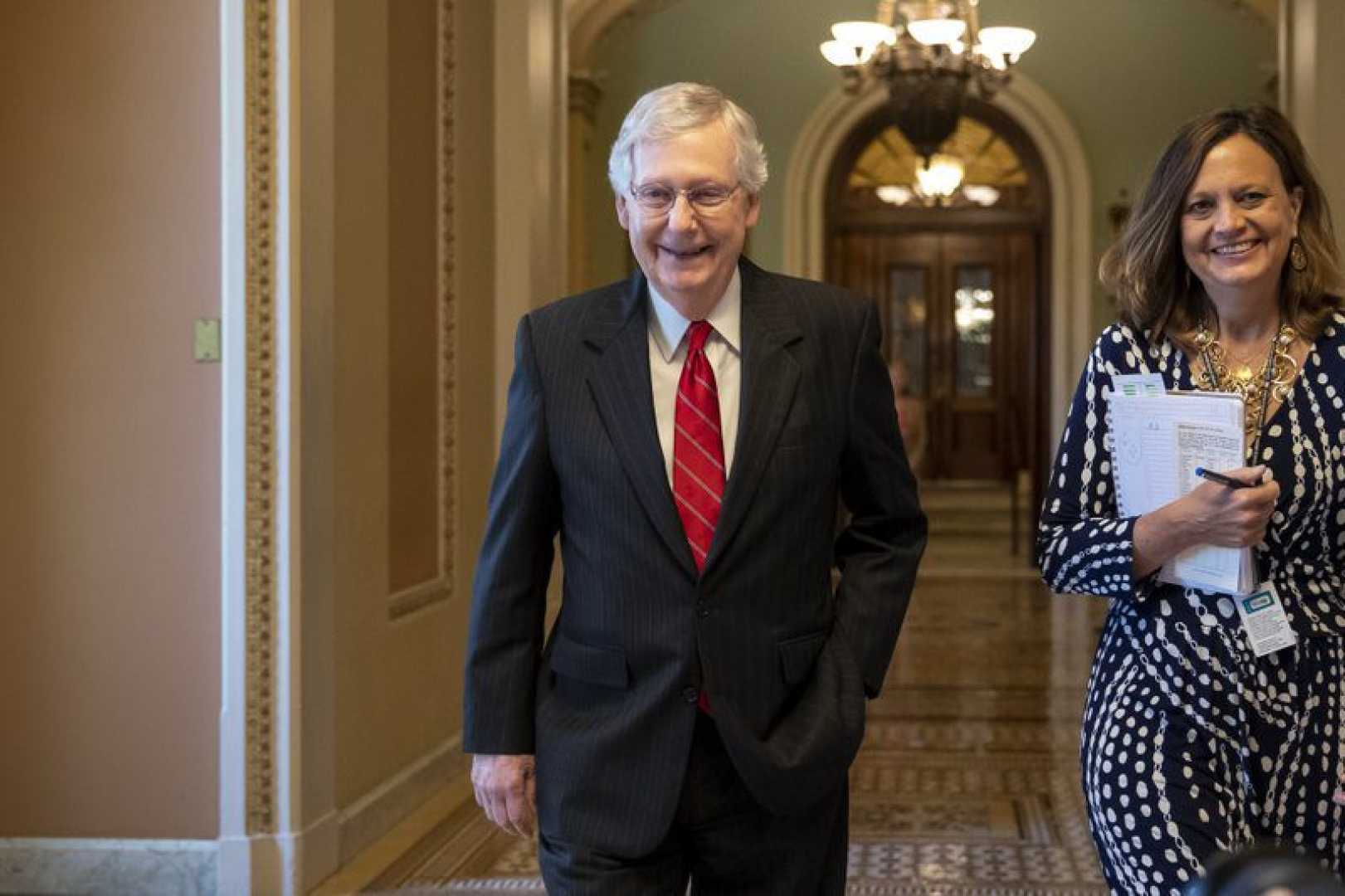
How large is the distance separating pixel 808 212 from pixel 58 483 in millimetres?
9675

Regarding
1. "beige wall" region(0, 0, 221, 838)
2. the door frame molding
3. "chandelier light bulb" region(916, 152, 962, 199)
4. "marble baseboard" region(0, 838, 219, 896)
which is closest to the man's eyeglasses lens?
"beige wall" region(0, 0, 221, 838)

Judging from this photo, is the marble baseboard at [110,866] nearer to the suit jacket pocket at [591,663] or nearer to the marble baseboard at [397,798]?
the marble baseboard at [397,798]

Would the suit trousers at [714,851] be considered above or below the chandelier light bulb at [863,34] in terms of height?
below

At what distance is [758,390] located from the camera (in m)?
2.22

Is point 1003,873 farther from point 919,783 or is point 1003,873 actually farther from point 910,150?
point 910,150

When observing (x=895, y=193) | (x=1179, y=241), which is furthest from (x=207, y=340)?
(x=895, y=193)

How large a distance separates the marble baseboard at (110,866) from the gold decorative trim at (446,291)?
1629 millimetres

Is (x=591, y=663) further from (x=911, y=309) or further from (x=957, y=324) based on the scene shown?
A: (x=957, y=324)

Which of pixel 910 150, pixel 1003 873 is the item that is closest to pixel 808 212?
pixel 910 150

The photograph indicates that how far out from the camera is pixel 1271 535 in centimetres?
229

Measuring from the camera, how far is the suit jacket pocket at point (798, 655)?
2.19 meters

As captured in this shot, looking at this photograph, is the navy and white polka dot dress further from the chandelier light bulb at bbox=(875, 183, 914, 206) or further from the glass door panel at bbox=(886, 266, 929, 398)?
the glass door panel at bbox=(886, 266, 929, 398)

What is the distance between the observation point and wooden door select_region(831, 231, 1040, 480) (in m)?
16.4

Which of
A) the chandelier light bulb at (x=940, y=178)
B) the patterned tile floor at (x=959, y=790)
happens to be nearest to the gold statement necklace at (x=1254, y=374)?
the patterned tile floor at (x=959, y=790)
